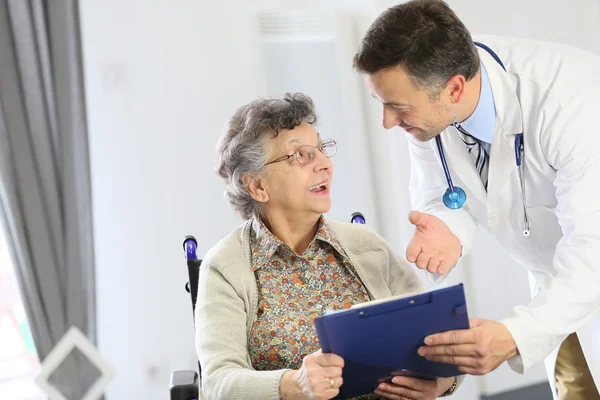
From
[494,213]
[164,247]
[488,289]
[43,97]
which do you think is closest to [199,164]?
[164,247]

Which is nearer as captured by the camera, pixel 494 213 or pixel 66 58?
pixel 494 213

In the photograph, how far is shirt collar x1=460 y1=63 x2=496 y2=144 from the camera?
184 centimetres

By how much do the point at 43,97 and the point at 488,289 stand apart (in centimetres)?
215

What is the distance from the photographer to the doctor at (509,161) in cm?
159

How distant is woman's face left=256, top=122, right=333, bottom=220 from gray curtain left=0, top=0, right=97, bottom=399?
1.39m

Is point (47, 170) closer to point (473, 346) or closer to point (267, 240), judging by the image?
point (267, 240)

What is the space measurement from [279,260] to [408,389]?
0.48m

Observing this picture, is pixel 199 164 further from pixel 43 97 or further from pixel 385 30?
pixel 385 30

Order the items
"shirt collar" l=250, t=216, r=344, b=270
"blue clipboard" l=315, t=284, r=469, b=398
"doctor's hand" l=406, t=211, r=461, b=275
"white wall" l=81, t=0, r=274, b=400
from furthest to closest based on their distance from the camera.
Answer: "white wall" l=81, t=0, r=274, b=400 → "shirt collar" l=250, t=216, r=344, b=270 → "doctor's hand" l=406, t=211, r=461, b=275 → "blue clipboard" l=315, t=284, r=469, b=398

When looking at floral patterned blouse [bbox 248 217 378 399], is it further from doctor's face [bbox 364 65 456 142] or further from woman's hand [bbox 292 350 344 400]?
doctor's face [bbox 364 65 456 142]

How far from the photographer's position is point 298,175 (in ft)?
6.38

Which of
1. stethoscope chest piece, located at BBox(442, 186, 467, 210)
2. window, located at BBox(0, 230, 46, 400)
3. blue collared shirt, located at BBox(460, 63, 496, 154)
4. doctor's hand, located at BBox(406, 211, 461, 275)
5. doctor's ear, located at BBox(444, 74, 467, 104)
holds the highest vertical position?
doctor's ear, located at BBox(444, 74, 467, 104)

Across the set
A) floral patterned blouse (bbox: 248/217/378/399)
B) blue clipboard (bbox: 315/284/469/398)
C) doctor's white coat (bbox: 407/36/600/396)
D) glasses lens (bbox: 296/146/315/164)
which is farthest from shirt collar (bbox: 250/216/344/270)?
blue clipboard (bbox: 315/284/469/398)

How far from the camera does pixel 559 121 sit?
1716 millimetres
